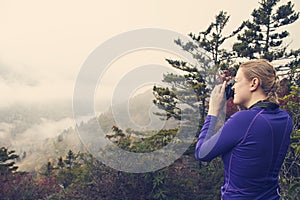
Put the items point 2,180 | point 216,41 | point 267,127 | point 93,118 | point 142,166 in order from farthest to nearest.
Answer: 1. point 2,180
2. point 216,41
3. point 142,166
4. point 93,118
5. point 267,127

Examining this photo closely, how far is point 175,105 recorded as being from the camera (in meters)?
15.2

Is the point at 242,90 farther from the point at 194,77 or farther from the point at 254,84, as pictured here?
the point at 194,77

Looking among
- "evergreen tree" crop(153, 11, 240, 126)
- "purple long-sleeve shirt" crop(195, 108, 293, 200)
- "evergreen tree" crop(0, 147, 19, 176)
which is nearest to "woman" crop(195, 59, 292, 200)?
"purple long-sleeve shirt" crop(195, 108, 293, 200)

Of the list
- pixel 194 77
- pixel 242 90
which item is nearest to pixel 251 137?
pixel 242 90

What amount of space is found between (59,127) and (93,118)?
115 metres

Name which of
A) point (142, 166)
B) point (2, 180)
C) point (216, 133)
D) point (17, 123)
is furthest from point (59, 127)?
point (216, 133)

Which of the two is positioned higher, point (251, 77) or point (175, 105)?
point (175, 105)

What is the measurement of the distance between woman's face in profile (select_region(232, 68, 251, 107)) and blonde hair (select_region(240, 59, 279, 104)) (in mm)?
19

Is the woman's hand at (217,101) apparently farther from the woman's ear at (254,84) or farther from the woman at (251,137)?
the woman's ear at (254,84)

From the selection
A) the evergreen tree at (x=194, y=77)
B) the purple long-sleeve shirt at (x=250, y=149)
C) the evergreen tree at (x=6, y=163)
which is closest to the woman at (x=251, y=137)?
the purple long-sleeve shirt at (x=250, y=149)

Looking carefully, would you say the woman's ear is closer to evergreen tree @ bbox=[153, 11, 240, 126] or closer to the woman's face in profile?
the woman's face in profile

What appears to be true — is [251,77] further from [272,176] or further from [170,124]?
[170,124]

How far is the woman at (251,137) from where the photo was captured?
123 cm

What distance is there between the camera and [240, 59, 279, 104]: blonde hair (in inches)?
50.9
